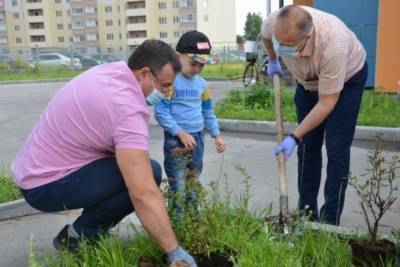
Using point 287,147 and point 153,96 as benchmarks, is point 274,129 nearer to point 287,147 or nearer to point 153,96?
point 287,147

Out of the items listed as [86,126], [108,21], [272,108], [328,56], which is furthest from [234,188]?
[108,21]

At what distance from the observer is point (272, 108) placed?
7637 millimetres

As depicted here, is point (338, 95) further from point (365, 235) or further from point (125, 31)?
point (125, 31)

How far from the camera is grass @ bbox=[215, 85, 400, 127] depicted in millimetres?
6263

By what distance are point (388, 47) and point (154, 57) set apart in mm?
7791

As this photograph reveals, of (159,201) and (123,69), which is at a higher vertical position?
(123,69)

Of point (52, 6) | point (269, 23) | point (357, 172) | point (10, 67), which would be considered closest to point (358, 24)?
point (357, 172)

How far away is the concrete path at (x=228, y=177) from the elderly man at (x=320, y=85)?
397 mm

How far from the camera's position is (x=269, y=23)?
10.2ft

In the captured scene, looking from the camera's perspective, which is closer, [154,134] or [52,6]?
[154,134]

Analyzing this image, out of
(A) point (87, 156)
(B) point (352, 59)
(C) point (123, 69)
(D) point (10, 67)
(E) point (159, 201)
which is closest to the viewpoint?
(E) point (159, 201)

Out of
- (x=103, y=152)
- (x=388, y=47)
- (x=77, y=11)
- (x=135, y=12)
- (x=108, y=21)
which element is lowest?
(x=103, y=152)

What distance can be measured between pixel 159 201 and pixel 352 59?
159cm

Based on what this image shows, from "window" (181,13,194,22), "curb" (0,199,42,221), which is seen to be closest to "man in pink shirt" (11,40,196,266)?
"curb" (0,199,42,221)
